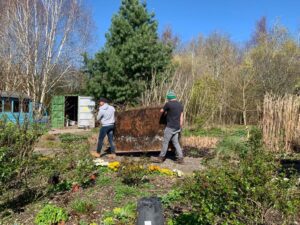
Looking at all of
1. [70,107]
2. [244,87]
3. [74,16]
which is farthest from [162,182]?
[74,16]

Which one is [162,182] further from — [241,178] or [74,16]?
[74,16]

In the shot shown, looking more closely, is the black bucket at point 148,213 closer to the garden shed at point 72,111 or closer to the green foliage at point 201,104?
the green foliage at point 201,104

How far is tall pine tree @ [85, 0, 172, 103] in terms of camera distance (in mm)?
19672

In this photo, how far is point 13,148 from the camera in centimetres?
566

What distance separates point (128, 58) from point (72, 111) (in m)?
12.2

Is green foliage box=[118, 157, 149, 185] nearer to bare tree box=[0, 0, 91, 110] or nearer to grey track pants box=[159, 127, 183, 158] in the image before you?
grey track pants box=[159, 127, 183, 158]

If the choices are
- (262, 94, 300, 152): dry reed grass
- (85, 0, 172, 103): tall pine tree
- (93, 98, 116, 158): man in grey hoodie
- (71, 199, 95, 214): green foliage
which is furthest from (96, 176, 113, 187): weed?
(85, 0, 172, 103): tall pine tree

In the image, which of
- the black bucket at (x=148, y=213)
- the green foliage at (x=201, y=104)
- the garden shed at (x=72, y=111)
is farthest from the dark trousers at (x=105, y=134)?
the garden shed at (x=72, y=111)

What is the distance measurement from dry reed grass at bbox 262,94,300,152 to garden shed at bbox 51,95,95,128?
15491 millimetres

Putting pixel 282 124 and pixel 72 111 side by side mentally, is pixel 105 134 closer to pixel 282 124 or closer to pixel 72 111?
pixel 282 124

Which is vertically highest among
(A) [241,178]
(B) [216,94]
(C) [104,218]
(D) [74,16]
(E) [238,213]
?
(D) [74,16]

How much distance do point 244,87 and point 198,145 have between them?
40.0ft

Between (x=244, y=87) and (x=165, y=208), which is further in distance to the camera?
(x=244, y=87)

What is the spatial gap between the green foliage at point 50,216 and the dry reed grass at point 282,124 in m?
8.93
